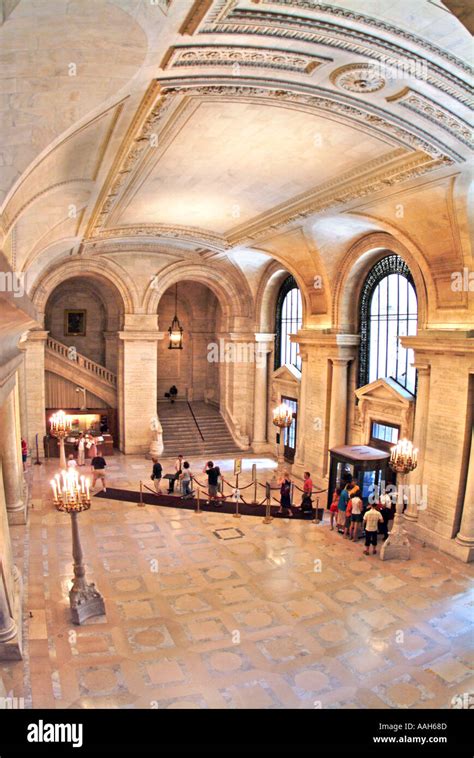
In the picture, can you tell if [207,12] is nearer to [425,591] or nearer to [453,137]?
[453,137]

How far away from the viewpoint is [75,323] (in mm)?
22844

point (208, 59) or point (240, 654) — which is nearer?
point (208, 59)

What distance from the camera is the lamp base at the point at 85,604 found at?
8070mm

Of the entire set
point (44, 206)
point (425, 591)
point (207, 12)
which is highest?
point (207, 12)

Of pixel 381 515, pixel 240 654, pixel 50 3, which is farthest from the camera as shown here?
pixel 381 515

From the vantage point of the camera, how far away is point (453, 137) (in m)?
7.73

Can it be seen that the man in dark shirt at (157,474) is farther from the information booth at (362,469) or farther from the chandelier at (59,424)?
the information booth at (362,469)

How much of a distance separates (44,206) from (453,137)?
690cm

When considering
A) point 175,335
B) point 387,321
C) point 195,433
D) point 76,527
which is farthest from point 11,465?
point 175,335

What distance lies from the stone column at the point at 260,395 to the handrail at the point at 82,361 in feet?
17.9

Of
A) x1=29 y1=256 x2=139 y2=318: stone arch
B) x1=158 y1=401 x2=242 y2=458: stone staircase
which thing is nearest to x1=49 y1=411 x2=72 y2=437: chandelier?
x1=29 y1=256 x2=139 y2=318: stone arch

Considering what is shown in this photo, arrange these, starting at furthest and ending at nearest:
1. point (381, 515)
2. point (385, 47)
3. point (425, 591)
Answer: point (381, 515), point (425, 591), point (385, 47)

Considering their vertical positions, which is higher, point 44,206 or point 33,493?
point 44,206

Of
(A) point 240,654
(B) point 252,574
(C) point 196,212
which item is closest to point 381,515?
(B) point 252,574
